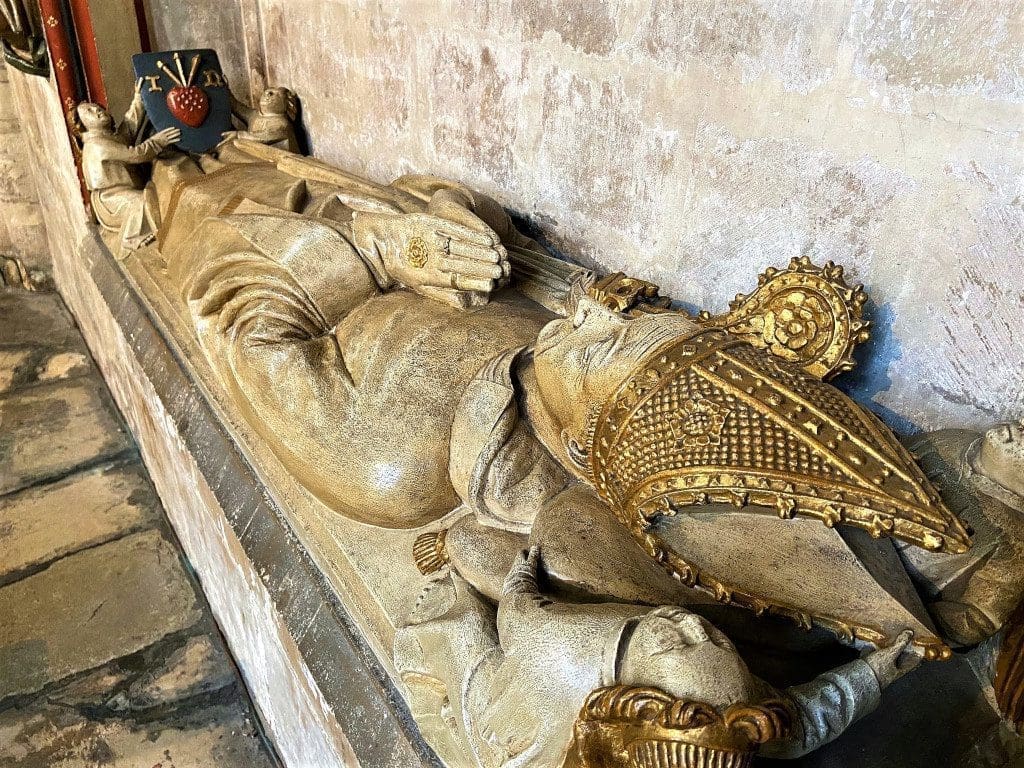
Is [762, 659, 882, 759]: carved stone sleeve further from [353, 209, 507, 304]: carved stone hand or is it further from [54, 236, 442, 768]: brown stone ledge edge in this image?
[353, 209, 507, 304]: carved stone hand

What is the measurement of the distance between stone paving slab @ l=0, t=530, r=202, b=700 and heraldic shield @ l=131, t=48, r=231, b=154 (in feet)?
6.04

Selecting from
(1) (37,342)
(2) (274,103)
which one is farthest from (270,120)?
(1) (37,342)

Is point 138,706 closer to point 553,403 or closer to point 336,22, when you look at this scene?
point 553,403

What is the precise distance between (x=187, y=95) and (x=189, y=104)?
0.04 metres

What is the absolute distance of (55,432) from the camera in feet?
12.3

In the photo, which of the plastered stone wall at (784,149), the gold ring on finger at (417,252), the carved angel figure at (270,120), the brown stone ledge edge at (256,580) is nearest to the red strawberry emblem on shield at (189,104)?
the carved angel figure at (270,120)

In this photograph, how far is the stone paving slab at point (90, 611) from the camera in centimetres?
257

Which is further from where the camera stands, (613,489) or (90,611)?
(90,611)

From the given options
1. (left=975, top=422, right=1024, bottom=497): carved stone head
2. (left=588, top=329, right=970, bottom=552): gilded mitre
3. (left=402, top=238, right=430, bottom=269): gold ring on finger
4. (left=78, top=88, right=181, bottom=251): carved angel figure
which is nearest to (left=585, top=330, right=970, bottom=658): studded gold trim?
(left=588, top=329, right=970, bottom=552): gilded mitre

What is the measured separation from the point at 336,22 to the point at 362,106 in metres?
0.38

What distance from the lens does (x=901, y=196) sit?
52.7 inches

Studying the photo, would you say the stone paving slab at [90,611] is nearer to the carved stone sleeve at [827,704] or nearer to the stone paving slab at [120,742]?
the stone paving slab at [120,742]

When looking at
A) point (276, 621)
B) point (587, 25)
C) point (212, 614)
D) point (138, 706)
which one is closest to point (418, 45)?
point (587, 25)

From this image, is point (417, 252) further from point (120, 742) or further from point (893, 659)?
point (120, 742)
